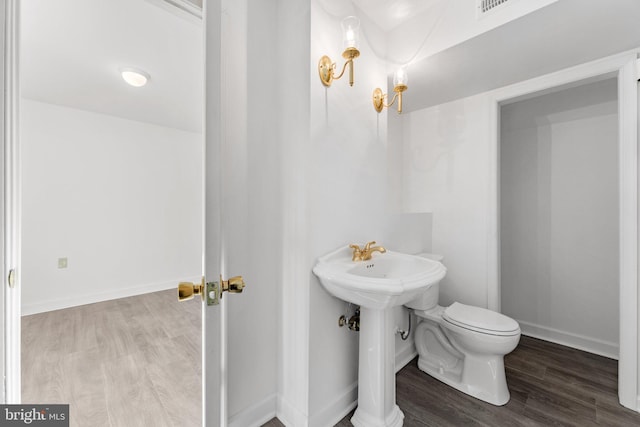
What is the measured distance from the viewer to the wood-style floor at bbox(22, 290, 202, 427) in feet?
4.87

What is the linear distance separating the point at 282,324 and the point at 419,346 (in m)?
1.17

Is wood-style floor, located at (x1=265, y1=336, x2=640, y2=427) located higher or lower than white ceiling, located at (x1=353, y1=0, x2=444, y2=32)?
lower

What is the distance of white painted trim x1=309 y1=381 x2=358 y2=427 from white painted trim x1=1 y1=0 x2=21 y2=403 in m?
1.20

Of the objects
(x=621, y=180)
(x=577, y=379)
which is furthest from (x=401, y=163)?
(x=577, y=379)

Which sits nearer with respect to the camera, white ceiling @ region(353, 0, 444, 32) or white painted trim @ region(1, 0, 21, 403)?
white painted trim @ region(1, 0, 21, 403)

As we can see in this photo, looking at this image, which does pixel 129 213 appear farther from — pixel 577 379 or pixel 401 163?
pixel 577 379

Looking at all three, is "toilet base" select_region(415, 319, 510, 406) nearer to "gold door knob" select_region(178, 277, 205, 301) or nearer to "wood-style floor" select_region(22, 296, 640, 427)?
"wood-style floor" select_region(22, 296, 640, 427)

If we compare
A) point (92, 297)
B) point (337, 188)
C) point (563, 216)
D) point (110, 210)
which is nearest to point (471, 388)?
point (337, 188)

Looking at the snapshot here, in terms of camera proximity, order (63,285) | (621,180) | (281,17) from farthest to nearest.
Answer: (63,285)
(621,180)
(281,17)

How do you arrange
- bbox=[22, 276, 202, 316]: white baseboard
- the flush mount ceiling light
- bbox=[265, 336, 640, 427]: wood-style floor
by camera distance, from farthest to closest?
1. bbox=[22, 276, 202, 316]: white baseboard
2. the flush mount ceiling light
3. bbox=[265, 336, 640, 427]: wood-style floor

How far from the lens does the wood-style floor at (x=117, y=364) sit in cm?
149

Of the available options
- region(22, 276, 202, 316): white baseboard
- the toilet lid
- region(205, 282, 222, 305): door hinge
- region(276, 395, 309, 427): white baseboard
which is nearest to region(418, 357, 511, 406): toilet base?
the toilet lid

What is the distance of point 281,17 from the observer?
4.73 ft

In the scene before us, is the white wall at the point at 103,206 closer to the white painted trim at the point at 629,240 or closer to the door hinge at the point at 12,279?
the door hinge at the point at 12,279
